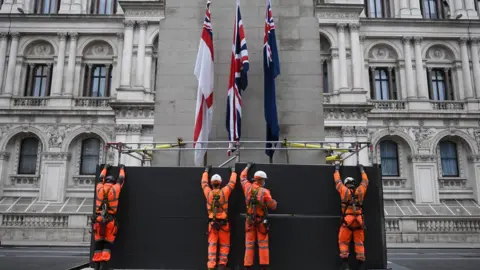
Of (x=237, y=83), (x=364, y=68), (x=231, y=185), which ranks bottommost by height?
(x=231, y=185)

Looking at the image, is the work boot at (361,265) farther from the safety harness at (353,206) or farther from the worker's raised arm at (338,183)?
the worker's raised arm at (338,183)

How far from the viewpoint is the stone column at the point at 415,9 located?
35438 mm

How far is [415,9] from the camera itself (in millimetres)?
35625

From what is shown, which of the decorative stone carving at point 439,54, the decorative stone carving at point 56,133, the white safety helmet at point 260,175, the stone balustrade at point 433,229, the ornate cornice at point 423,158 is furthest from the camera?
the decorative stone carving at point 439,54

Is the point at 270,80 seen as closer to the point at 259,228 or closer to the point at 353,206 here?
the point at 353,206

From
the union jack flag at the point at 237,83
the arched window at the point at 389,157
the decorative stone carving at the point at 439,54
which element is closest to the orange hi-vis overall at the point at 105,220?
the union jack flag at the point at 237,83

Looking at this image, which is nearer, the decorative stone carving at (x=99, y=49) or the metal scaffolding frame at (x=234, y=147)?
the metal scaffolding frame at (x=234, y=147)

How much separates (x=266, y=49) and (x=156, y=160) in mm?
4223

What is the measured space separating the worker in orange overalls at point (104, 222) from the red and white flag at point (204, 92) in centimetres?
241

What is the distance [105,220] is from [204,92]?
400 centimetres

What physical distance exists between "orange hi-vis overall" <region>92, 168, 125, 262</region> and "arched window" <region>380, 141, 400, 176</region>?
2882 centimetres

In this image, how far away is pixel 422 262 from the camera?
16.2m

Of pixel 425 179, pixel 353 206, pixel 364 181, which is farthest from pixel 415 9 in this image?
pixel 353 206

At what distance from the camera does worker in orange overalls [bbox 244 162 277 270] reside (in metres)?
8.27
